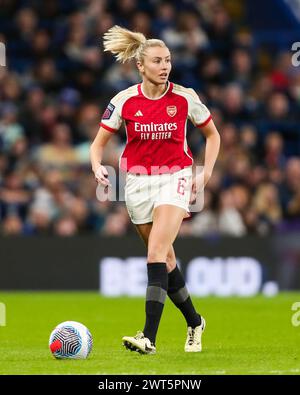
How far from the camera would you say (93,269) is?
16.7 m

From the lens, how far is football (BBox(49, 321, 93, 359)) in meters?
8.48

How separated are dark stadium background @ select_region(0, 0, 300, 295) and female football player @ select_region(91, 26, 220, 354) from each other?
7.63 meters

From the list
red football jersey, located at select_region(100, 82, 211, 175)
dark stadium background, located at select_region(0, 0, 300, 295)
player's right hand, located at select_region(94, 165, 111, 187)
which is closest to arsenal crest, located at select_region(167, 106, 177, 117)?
red football jersey, located at select_region(100, 82, 211, 175)

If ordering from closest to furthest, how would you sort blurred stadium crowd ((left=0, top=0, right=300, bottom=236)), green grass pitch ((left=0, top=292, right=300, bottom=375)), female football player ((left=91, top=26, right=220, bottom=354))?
green grass pitch ((left=0, top=292, right=300, bottom=375))
female football player ((left=91, top=26, right=220, bottom=354))
blurred stadium crowd ((left=0, top=0, right=300, bottom=236))

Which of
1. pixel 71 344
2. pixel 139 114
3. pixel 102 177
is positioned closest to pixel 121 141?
pixel 139 114

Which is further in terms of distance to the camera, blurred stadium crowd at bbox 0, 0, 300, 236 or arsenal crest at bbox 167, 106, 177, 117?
blurred stadium crowd at bbox 0, 0, 300, 236

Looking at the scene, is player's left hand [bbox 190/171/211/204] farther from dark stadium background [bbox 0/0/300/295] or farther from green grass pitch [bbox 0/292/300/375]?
dark stadium background [bbox 0/0/300/295]

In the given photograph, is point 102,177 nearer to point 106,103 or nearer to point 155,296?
point 155,296

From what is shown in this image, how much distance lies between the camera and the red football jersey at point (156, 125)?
8820 mm

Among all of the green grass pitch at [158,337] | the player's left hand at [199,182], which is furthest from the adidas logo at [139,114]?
the green grass pitch at [158,337]

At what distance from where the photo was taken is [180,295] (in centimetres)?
905

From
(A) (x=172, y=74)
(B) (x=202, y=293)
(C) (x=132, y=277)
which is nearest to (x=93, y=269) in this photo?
(C) (x=132, y=277)

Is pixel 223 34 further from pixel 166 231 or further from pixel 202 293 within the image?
pixel 166 231

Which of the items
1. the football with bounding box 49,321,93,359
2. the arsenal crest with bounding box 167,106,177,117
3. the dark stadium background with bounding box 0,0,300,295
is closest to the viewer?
the football with bounding box 49,321,93,359
